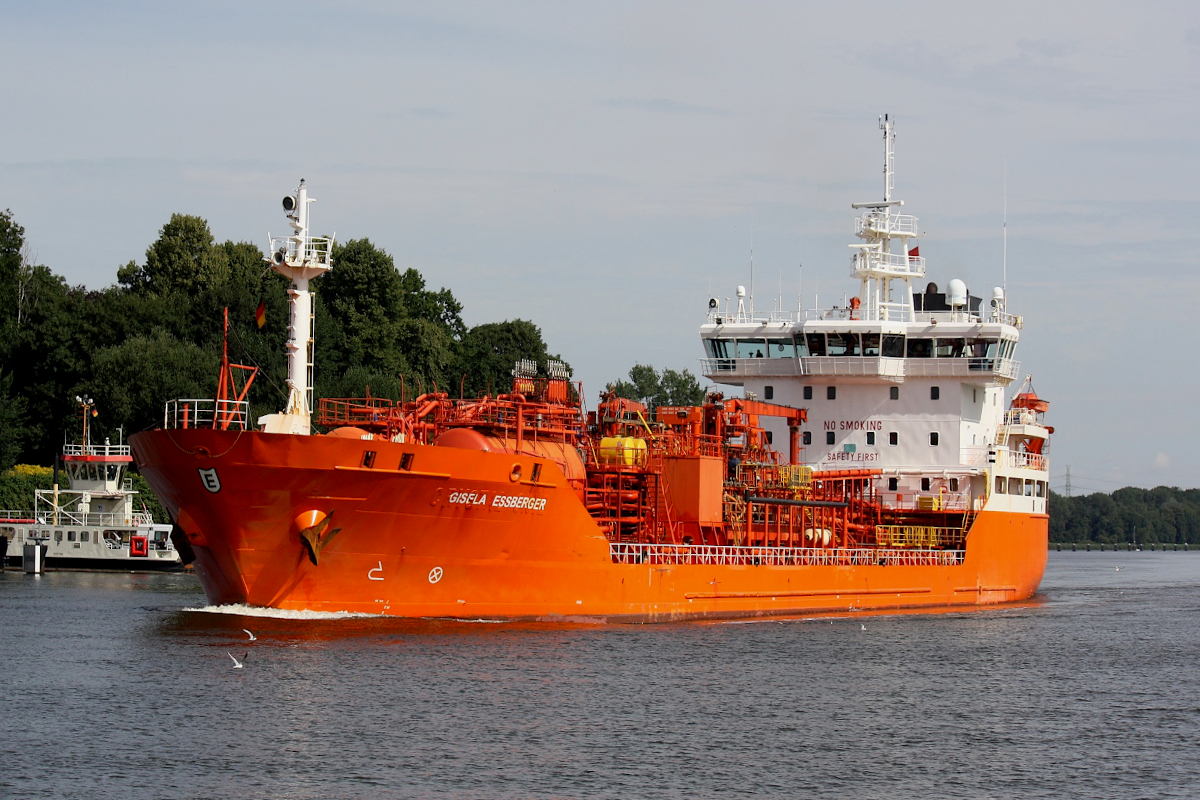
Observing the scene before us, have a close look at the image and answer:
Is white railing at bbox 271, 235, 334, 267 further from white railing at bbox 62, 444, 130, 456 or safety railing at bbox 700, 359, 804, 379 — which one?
white railing at bbox 62, 444, 130, 456

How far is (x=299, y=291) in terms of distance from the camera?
3238 centimetres

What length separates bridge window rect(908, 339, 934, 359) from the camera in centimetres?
4572

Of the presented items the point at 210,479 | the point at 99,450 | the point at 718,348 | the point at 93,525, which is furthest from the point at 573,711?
the point at 99,450

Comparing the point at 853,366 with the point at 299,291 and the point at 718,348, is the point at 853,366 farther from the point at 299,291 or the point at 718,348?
the point at 299,291

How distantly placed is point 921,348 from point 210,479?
24.9 m

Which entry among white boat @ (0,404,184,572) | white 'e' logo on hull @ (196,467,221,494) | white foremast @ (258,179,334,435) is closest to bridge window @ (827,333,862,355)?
white foremast @ (258,179,334,435)

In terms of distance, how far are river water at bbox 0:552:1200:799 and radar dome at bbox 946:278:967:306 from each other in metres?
13.4

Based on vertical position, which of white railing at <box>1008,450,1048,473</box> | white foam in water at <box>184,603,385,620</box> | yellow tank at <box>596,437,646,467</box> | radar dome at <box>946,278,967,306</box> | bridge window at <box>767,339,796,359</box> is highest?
radar dome at <box>946,278,967,306</box>

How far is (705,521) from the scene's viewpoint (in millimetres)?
37531

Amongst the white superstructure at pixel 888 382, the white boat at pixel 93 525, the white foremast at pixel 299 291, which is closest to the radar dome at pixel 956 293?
the white superstructure at pixel 888 382

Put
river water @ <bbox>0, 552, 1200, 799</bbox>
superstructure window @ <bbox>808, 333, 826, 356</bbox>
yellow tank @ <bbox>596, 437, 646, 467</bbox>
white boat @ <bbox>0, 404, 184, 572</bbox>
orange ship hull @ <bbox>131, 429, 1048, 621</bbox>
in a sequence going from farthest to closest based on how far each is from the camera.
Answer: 1. white boat @ <bbox>0, 404, 184, 572</bbox>
2. superstructure window @ <bbox>808, 333, 826, 356</bbox>
3. yellow tank @ <bbox>596, 437, 646, 467</bbox>
4. orange ship hull @ <bbox>131, 429, 1048, 621</bbox>
5. river water @ <bbox>0, 552, 1200, 799</bbox>

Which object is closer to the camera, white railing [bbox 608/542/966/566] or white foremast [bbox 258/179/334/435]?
white foremast [bbox 258/179/334/435]

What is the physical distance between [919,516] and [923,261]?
8.91 metres

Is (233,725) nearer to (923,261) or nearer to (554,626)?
(554,626)
